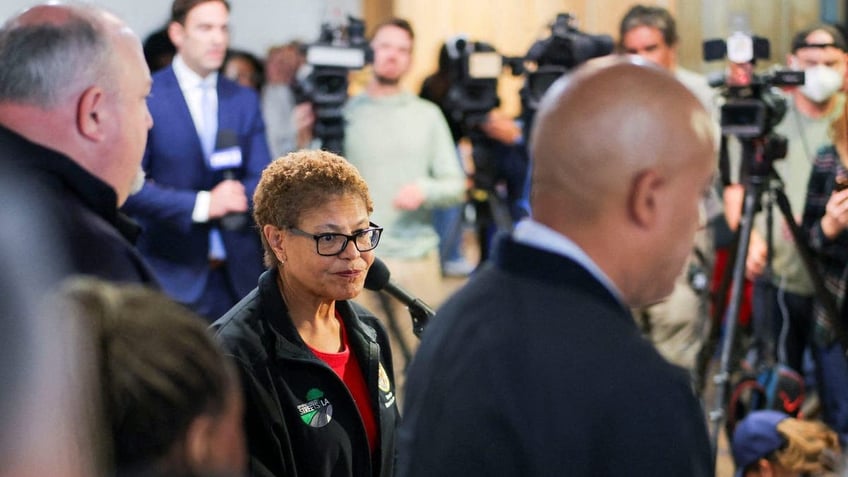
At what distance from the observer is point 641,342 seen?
131cm

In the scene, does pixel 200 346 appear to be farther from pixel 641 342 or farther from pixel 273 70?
pixel 273 70

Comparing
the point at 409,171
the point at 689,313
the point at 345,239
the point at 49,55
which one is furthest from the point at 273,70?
the point at 49,55

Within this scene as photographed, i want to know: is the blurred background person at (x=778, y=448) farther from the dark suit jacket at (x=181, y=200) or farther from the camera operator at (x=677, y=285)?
the dark suit jacket at (x=181, y=200)

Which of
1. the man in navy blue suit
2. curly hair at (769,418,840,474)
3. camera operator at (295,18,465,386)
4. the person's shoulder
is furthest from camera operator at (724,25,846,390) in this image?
the person's shoulder

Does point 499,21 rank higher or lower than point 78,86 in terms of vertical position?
lower

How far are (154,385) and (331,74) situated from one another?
10.5 feet

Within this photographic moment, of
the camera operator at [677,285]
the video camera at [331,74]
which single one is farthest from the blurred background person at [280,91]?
the camera operator at [677,285]

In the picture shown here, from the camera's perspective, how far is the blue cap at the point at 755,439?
128 inches

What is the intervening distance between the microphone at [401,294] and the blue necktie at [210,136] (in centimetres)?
142

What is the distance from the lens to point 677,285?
4.27m

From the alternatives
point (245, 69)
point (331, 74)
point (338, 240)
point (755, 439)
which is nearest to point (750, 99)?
point (755, 439)

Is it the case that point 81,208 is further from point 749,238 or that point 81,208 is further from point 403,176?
point 403,176

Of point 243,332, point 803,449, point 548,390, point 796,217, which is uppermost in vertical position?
point 548,390

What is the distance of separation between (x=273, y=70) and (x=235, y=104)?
3.56 m
